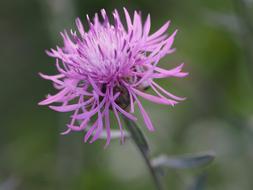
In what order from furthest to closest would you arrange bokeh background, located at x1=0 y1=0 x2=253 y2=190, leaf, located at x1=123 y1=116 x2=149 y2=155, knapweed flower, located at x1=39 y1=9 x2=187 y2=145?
bokeh background, located at x1=0 y1=0 x2=253 y2=190 < leaf, located at x1=123 y1=116 x2=149 y2=155 < knapweed flower, located at x1=39 y1=9 x2=187 y2=145

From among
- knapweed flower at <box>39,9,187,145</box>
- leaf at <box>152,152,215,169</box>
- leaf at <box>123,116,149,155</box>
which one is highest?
knapweed flower at <box>39,9,187,145</box>

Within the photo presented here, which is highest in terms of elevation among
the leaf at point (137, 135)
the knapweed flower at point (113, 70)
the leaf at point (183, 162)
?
the knapweed flower at point (113, 70)

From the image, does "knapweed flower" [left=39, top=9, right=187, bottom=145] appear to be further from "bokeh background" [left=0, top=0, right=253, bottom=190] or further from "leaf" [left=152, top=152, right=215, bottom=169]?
"bokeh background" [left=0, top=0, right=253, bottom=190]

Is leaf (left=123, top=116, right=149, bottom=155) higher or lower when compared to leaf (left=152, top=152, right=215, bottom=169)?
higher

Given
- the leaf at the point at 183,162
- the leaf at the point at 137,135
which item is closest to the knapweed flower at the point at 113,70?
the leaf at the point at 137,135

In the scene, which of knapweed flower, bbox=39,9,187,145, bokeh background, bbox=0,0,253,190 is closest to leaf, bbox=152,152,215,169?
knapweed flower, bbox=39,9,187,145

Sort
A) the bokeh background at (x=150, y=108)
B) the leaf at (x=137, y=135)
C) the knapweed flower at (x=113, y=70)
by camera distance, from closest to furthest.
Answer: the knapweed flower at (x=113, y=70) → the leaf at (x=137, y=135) → the bokeh background at (x=150, y=108)

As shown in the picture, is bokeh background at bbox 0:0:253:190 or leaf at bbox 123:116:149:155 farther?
bokeh background at bbox 0:0:253:190

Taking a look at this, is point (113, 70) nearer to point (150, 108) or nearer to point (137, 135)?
point (137, 135)

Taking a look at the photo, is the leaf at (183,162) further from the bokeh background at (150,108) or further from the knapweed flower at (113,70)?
the bokeh background at (150,108)

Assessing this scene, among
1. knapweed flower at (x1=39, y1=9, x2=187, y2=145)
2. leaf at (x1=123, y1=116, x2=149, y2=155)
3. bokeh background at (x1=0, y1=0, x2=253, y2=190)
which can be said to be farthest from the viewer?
bokeh background at (x1=0, y1=0, x2=253, y2=190)
